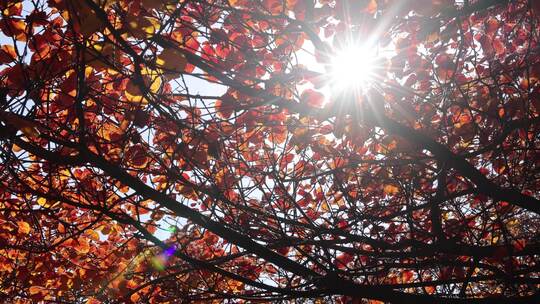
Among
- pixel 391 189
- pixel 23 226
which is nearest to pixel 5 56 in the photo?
pixel 23 226

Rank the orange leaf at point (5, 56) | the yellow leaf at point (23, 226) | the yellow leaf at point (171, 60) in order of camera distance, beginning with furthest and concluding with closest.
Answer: the yellow leaf at point (23, 226) < the orange leaf at point (5, 56) < the yellow leaf at point (171, 60)

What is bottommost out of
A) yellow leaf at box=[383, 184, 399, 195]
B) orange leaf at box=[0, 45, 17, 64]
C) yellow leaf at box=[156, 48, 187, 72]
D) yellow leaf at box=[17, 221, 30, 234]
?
yellow leaf at box=[156, 48, 187, 72]

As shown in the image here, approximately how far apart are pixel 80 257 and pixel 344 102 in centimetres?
389

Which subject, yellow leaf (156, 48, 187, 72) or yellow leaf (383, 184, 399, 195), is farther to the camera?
yellow leaf (383, 184, 399, 195)

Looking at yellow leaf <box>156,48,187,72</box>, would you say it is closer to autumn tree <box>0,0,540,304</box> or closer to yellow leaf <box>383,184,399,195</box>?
autumn tree <box>0,0,540,304</box>

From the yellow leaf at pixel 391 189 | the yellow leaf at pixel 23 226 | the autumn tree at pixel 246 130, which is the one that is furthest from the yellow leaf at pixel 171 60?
the yellow leaf at pixel 23 226

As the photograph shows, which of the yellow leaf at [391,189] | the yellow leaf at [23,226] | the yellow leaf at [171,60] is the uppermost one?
the yellow leaf at [391,189]

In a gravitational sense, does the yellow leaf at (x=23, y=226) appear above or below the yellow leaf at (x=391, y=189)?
below

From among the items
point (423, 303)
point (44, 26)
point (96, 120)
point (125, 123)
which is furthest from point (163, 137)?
point (423, 303)

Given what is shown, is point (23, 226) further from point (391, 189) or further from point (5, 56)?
point (391, 189)

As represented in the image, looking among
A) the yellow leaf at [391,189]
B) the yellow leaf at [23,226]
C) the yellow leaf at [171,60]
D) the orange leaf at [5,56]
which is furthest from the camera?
the yellow leaf at [23,226]

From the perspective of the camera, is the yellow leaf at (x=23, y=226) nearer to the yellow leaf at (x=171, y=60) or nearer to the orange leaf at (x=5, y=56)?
the orange leaf at (x=5, y=56)

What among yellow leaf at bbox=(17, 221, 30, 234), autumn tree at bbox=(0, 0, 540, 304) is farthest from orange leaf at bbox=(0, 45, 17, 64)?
yellow leaf at bbox=(17, 221, 30, 234)

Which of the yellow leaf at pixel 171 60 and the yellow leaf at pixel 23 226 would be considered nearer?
the yellow leaf at pixel 171 60
